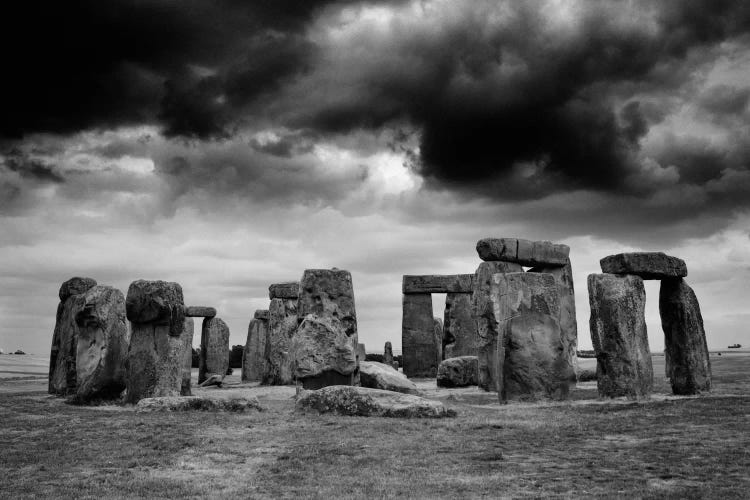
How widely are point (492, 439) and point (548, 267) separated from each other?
1029cm

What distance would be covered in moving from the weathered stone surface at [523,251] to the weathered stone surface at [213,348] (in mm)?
10739

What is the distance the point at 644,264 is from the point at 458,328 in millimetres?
9964

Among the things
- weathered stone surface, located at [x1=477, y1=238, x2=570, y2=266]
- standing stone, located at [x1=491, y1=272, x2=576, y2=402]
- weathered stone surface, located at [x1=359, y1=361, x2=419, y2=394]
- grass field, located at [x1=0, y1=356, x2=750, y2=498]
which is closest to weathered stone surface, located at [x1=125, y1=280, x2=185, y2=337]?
grass field, located at [x1=0, y1=356, x2=750, y2=498]

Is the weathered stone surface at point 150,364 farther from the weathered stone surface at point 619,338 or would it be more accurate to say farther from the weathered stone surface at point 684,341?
the weathered stone surface at point 684,341

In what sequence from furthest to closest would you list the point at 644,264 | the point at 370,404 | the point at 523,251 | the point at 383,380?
1. the point at 523,251
2. the point at 383,380
3. the point at 644,264
4. the point at 370,404

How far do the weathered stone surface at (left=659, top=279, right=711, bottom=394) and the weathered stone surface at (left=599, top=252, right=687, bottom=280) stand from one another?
545 mm

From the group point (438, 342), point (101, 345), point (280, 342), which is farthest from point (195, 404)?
point (438, 342)

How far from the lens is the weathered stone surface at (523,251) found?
50.1ft

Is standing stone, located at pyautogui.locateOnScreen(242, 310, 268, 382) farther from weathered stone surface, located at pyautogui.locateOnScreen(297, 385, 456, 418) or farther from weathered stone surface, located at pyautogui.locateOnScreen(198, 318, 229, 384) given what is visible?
weathered stone surface, located at pyautogui.locateOnScreen(297, 385, 456, 418)

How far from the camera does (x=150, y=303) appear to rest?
35.6 ft

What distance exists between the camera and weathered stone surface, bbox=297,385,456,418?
Answer: 909 cm

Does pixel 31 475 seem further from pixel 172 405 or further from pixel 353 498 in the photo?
pixel 172 405

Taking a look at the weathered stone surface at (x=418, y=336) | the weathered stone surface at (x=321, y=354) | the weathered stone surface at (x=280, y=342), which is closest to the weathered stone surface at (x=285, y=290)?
the weathered stone surface at (x=280, y=342)

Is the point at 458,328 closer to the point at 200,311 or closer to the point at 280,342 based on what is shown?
the point at 280,342
